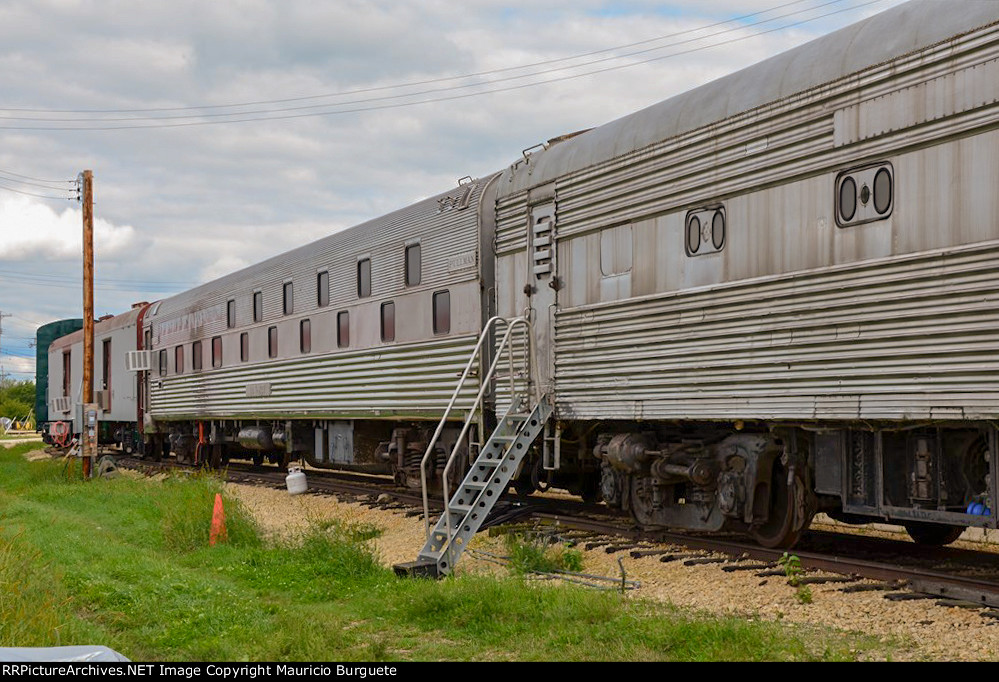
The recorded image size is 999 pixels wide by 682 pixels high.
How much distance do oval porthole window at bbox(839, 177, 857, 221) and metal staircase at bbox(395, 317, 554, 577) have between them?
12.8ft

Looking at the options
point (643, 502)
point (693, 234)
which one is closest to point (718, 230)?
point (693, 234)

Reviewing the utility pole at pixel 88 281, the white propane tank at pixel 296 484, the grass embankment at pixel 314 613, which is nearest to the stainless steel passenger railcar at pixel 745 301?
the grass embankment at pixel 314 613

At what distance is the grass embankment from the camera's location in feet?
19.8

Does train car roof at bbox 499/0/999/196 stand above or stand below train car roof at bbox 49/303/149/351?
above

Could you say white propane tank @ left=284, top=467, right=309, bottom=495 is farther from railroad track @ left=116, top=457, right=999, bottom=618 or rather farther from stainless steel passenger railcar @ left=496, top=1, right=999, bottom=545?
stainless steel passenger railcar @ left=496, top=1, right=999, bottom=545

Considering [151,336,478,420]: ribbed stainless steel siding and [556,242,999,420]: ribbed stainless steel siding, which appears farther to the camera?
[151,336,478,420]: ribbed stainless steel siding

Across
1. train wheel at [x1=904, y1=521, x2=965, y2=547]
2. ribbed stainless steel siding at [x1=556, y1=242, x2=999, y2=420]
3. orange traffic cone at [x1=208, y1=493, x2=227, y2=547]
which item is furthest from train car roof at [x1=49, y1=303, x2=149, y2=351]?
train wheel at [x1=904, y1=521, x2=965, y2=547]

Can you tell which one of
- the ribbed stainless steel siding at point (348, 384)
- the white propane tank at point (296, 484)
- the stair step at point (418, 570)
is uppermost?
the ribbed stainless steel siding at point (348, 384)

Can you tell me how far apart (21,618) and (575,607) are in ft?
11.3

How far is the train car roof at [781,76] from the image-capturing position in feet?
24.4

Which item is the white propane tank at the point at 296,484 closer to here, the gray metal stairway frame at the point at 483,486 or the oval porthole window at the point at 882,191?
the gray metal stairway frame at the point at 483,486

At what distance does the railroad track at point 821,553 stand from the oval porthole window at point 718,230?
108 inches

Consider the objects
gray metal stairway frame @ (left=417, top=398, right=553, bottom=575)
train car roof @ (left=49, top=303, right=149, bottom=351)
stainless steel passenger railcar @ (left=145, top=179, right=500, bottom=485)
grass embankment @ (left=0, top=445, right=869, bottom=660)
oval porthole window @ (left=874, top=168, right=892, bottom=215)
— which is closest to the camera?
grass embankment @ (left=0, top=445, right=869, bottom=660)

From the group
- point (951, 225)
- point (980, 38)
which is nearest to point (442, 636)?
point (951, 225)
